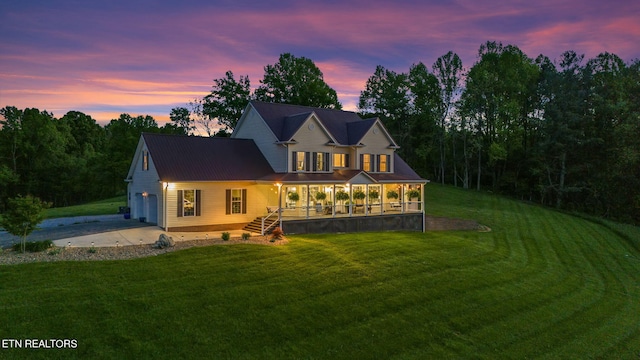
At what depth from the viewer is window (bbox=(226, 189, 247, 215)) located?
77.0 feet

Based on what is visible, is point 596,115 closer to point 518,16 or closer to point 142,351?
point 518,16

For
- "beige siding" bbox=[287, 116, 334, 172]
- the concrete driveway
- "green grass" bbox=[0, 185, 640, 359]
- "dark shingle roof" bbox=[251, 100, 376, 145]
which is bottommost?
"green grass" bbox=[0, 185, 640, 359]

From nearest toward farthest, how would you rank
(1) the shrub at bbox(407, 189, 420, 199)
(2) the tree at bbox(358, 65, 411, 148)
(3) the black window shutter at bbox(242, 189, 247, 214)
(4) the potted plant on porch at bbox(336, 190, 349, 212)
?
1. (3) the black window shutter at bbox(242, 189, 247, 214)
2. (4) the potted plant on porch at bbox(336, 190, 349, 212)
3. (1) the shrub at bbox(407, 189, 420, 199)
4. (2) the tree at bbox(358, 65, 411, 148)

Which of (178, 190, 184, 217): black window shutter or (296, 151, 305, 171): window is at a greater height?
(296, 151, 305, 171): window

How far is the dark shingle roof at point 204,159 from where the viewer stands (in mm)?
22266

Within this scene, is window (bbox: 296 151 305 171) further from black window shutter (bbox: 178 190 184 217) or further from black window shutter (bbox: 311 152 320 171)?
black window shutter (bbox: 178 190 184 217)

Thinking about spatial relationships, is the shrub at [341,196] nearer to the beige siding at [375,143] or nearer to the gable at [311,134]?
the gable at [311,134]

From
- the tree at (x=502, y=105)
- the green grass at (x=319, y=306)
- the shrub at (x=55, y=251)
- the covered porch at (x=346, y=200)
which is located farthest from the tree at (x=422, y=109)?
the shrub at (x=55, y=251)

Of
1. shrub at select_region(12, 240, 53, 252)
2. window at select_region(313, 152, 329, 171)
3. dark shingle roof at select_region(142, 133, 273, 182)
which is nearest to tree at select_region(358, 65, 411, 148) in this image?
window at select_region(313, 152, 329, 171)

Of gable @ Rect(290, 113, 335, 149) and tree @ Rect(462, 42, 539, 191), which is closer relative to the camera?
gable @ Rect(290, 113, 335, 149)

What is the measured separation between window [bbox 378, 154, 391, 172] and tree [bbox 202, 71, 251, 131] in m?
22.3

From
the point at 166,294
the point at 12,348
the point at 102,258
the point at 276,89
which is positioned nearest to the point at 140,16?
the point at 102,258

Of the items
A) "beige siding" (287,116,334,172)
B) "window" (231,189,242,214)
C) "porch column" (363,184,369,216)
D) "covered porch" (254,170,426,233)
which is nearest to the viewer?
"covered porch" (254,170,426,233)

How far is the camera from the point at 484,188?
185 ft
